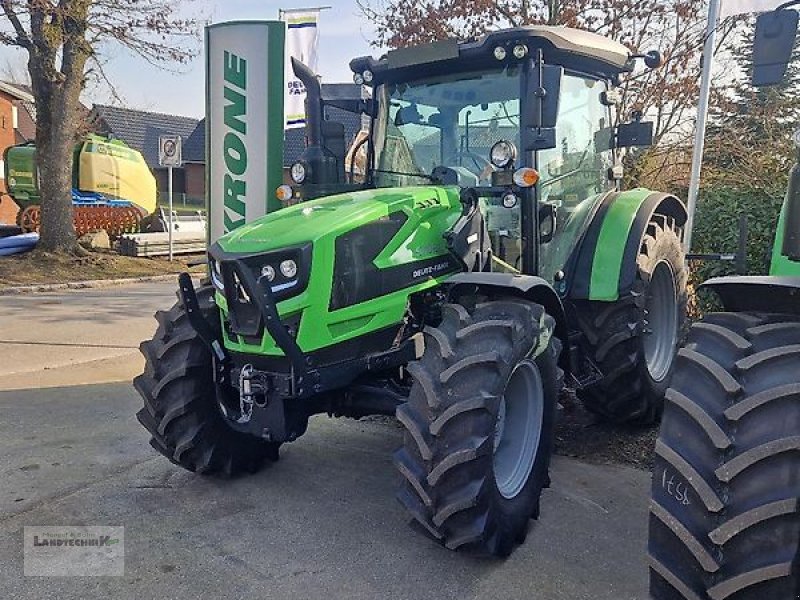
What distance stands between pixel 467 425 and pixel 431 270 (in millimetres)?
1061

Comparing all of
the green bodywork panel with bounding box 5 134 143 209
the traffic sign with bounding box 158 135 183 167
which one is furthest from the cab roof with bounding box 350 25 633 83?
the green bodywork panel with bounding box 5 134 143 209

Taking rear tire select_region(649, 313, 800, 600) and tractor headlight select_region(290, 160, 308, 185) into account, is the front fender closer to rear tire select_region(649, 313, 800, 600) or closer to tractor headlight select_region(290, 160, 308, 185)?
tractor headlight select_region(290, 160, 308, 185)

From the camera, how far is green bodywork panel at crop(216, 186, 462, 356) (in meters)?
3.35

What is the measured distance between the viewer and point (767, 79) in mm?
2703

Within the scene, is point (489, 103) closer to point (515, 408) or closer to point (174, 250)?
point (515, 408)

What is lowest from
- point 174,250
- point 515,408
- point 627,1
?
point 174,250

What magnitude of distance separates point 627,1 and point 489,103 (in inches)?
334

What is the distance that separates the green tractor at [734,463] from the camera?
212 centimetres

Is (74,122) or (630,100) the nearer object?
(630,100)

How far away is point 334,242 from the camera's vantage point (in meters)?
3.38

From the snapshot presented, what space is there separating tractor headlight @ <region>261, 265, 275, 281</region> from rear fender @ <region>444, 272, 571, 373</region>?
826 mm

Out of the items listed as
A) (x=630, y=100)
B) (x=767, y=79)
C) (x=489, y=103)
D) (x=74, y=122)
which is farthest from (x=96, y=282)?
(x=767, y=79)

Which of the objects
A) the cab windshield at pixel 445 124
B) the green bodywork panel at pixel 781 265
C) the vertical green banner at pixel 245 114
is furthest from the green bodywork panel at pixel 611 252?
the vertical green banner at pixel 245 114

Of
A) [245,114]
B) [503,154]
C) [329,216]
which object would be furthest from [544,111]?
[245,114]
